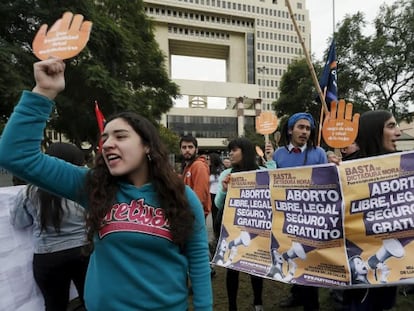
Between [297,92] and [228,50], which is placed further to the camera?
[228,50]

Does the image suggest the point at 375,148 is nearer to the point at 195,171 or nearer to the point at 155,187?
the point at 155,187

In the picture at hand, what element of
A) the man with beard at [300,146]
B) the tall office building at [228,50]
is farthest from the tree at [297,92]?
the tall office building at [228,50]

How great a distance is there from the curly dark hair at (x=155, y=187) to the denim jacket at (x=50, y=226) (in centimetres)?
Answer: 125

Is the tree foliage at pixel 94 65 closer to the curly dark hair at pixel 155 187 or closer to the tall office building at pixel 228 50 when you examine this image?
the curly dark hair at pixel 155 187

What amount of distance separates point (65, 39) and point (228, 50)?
89.6 meters

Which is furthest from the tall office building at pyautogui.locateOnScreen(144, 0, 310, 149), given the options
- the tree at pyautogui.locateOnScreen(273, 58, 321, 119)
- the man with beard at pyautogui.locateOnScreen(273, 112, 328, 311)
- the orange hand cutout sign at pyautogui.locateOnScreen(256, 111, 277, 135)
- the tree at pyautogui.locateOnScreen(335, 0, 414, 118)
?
the man with beard at pyautogui.locateOnScreen(273, 112, 328, 311)

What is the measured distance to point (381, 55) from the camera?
20141 millimetres

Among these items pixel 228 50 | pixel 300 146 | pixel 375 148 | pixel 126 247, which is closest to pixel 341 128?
pixel 375 148

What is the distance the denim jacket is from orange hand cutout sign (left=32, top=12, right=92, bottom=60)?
154 centimetres

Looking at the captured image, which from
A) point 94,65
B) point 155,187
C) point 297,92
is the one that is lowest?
point 155,187

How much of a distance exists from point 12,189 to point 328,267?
2.44 metres

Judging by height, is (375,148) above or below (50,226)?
above

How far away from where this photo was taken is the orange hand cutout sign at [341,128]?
A: 120 inches

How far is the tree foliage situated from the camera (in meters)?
11.5
